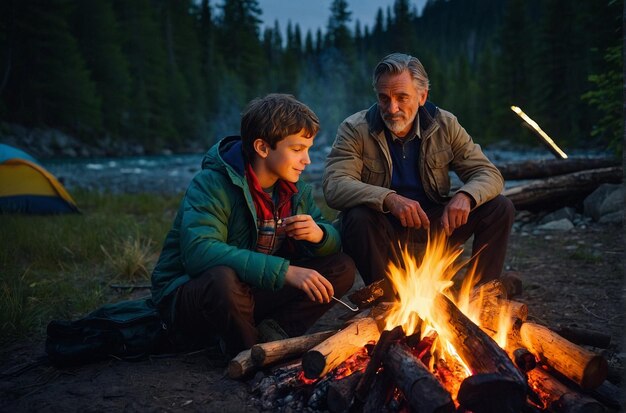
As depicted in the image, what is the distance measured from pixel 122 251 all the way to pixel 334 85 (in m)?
60.6

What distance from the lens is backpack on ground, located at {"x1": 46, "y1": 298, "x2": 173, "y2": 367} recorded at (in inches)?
115

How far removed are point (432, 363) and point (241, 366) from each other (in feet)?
3.22

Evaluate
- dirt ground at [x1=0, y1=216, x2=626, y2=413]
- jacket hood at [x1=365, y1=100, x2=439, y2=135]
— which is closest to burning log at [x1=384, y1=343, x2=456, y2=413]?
dirt ground at [x1=0, y1=216, x2=626, y2=413]

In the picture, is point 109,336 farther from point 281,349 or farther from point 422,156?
point 422,156

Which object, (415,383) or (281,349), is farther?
(281,349)

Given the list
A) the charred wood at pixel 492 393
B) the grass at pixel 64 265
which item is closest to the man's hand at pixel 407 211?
the charred wood at pixel 492 393

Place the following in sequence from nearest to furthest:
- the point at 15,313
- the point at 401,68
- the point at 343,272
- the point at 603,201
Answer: the point at 343,272
the point at 15,313
the point at 401,68
the point at 603,201

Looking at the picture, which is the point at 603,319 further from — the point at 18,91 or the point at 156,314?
the point at 18,91

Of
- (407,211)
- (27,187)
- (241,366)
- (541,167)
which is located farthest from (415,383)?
(27,187)

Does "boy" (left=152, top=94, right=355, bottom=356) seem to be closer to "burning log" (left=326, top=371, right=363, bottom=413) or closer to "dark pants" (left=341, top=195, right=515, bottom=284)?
"dark pants" (left=341, top=195, right=515, bottom=284)

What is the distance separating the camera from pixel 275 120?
2973 mm

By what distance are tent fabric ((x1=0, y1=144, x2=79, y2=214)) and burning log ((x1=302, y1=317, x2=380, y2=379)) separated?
760cm

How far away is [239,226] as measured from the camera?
3008mm

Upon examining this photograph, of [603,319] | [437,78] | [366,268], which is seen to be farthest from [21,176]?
[437,78]
